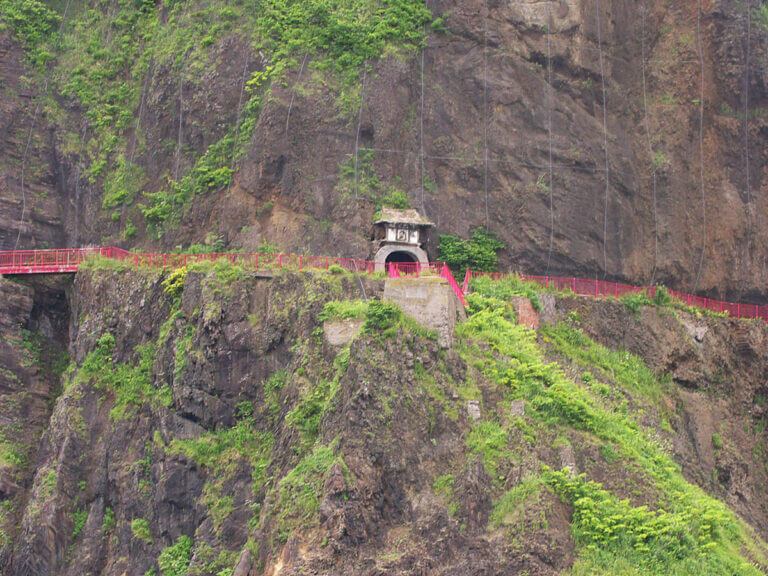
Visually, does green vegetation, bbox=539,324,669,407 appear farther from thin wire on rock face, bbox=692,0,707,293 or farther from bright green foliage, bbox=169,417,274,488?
bright green foliage, bbox=169,417,274,488

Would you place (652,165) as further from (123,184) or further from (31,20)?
(31,20)

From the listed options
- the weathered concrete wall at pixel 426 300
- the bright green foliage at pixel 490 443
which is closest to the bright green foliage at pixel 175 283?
Answer: the weathered concrete wall at pixel 426 300

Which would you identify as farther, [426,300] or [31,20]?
[31,20]

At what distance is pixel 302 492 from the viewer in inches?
1324

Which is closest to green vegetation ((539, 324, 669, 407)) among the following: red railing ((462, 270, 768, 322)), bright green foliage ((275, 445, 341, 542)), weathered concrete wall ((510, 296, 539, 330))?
weathered concrete wall ((510, 296, 539, 330))

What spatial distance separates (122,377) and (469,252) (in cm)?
1364

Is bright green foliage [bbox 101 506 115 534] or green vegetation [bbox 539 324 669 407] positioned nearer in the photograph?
bright green foliage [bbox 101 506 115 534]

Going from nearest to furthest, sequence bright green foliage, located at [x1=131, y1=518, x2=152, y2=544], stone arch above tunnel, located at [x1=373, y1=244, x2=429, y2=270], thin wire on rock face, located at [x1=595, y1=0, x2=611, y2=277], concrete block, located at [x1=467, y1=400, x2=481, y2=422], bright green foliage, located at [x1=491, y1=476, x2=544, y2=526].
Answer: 1. bright green foliage, located at [x1=491, y1=476, x2=544, y2=526]
2. concrete block, located at [x1=467, y1=400, x2=481, y2=422]
3. bright green foliage, located at [x1=131, y1=518, x2=152, y2=544]
4. stone arch above tunnel, located at [x1=373, y1=244, x2=429, y2=270]
5. thin wire on rock face, located at [x1=595, y1=0, x2=611, y2=277]

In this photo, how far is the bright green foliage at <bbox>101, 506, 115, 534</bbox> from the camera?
137 feet

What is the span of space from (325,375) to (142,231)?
16.0 metres

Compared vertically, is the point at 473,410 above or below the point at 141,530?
above

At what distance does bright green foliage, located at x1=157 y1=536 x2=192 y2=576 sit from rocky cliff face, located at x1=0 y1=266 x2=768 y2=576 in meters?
0.05

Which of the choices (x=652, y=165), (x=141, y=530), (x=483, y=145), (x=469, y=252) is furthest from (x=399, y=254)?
(x=141, y=530)

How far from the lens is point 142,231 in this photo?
51094 mm
